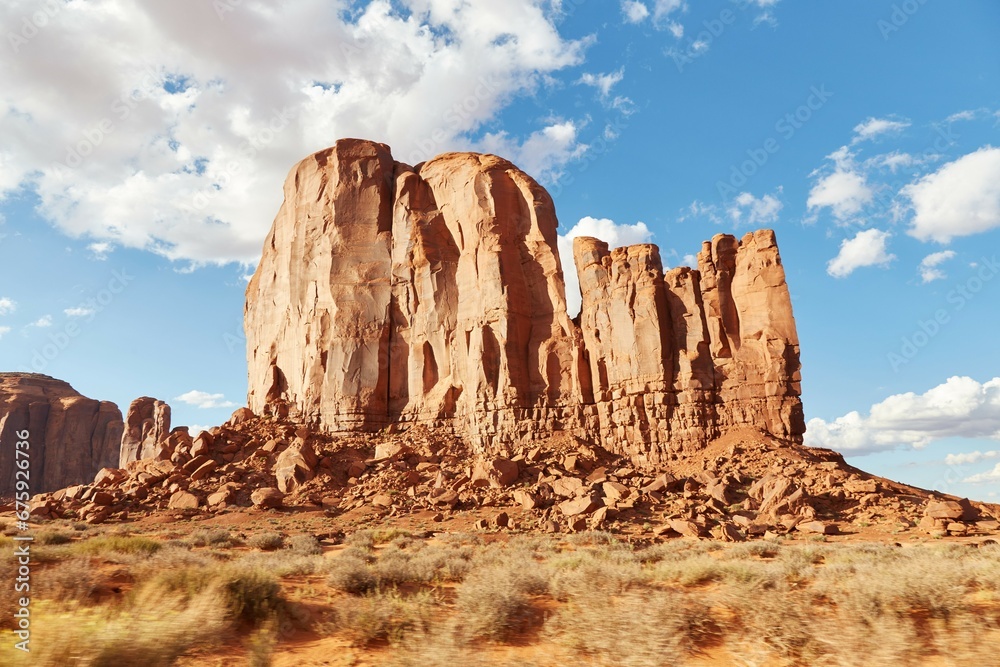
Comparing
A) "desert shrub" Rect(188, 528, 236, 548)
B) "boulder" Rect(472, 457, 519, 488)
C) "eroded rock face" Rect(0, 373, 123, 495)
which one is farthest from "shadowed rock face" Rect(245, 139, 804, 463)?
"eroded rock face" Rect(0, 373, 123, 495)

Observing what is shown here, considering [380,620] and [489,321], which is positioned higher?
[489,321]

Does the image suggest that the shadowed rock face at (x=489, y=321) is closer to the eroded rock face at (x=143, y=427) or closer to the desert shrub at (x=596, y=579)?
the desert shrub at (x=596, y=579)

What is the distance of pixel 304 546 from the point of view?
667 inches

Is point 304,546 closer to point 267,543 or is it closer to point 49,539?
point 267,543

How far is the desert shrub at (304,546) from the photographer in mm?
16094

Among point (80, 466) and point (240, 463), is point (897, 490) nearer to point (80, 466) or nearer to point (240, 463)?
point (240, 463)

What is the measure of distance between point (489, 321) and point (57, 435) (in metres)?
66.1

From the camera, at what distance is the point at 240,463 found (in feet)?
113

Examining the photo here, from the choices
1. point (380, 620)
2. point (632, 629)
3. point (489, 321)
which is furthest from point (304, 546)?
point (489, 321)

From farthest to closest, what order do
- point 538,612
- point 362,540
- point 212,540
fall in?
point 362,540 < point 212,540 < point 538,612

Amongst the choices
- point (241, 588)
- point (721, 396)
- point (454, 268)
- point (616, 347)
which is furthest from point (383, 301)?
point (241, 588)

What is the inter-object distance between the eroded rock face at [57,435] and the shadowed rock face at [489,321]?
42.2 meters

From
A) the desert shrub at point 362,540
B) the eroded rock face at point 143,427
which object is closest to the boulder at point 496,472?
the desert shrub at point 362,540

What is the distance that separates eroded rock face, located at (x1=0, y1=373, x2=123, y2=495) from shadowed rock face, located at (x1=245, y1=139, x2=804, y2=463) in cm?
4222
